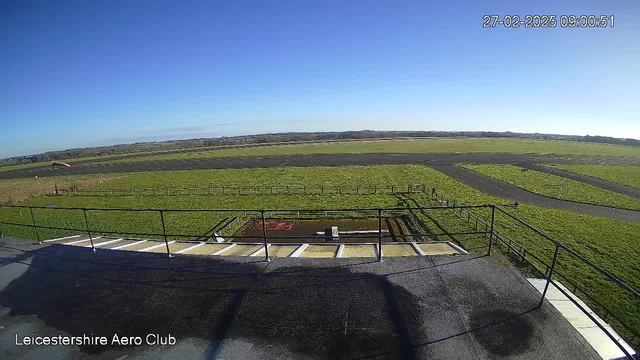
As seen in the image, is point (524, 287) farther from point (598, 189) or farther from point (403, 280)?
point (598, 189)

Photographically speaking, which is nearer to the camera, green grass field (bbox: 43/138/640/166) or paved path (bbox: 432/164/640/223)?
paved path (bbox: 432/164/640/223)

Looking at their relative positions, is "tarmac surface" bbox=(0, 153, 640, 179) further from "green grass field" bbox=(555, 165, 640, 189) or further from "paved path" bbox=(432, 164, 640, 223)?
"paved path" bbox=(432, 164, 640, 223)

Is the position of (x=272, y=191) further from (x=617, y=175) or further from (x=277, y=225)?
(x=617, y=175)

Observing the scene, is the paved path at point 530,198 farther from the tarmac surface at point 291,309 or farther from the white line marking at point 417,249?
the tarmac surface at point 291,309

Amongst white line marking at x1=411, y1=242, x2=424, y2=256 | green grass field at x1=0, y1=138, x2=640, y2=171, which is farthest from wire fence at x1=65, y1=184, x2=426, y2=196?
green grass field at x1=0, y1=138, x2=640, y2=171

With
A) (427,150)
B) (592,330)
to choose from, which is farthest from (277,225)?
(427,150)

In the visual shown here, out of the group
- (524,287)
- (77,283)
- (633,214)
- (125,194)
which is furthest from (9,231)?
(633,214)

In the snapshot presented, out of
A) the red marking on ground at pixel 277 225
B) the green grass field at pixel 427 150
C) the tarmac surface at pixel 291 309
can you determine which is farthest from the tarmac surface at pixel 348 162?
the tarmac surface at pixel 291 309
